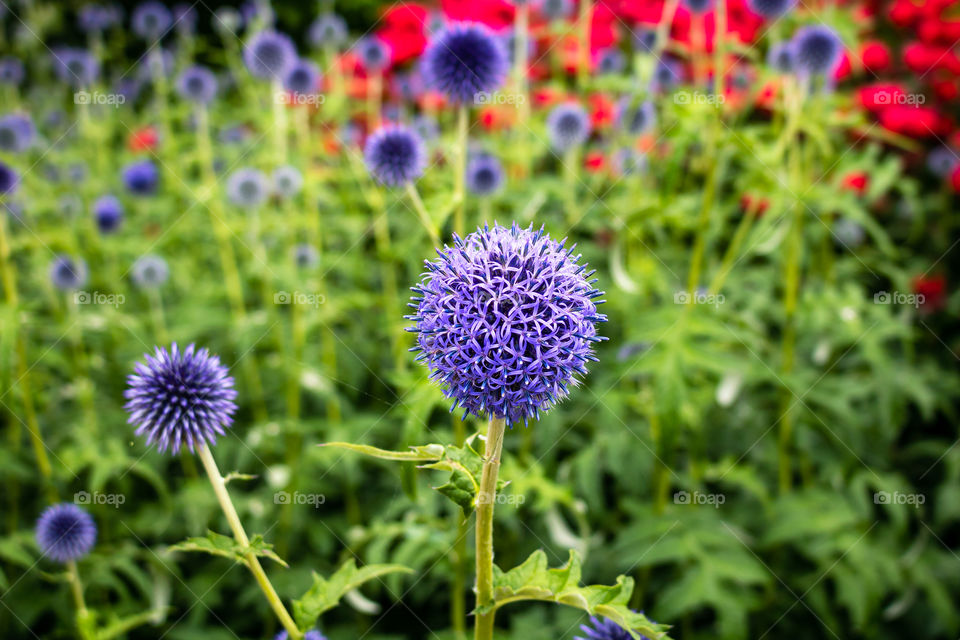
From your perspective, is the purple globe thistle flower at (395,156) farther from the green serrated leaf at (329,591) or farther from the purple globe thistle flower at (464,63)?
the green serrated leaf at (329,591)

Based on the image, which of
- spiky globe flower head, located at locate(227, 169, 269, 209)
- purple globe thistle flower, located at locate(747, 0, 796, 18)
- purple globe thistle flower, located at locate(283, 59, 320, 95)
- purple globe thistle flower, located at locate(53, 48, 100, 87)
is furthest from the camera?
purple globe thistle flower, located at locate(53, 48, 100, 87)

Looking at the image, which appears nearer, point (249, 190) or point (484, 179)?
point (484, 179)

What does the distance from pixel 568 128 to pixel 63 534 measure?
2.77 meters

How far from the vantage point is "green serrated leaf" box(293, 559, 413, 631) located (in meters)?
1.46

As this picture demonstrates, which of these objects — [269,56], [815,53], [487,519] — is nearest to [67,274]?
[269,56]

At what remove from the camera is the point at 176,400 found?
5.41ft

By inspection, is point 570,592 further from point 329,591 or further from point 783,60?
point 783,60

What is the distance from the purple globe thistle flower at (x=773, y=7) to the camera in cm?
338

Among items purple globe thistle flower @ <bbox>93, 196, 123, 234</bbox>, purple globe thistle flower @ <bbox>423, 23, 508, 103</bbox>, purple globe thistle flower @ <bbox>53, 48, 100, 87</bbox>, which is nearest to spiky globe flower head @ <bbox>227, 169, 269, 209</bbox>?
purple globe thistle flower @ <bbox>93, 196, 123, 234</bbox>

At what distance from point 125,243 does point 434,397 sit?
273 centimetres

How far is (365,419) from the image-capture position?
317 centimetres

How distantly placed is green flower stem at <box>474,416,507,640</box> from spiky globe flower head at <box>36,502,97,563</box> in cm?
146

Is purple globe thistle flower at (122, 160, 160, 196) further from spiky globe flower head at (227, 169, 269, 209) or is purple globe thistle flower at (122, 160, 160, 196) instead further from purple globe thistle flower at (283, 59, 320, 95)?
purple globe thistle flower at (283, 59, 320, 95)

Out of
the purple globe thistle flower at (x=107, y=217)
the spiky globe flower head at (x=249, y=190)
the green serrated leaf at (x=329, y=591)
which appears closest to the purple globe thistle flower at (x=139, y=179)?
the purple globe thistle flower at (x=107, y=217)
